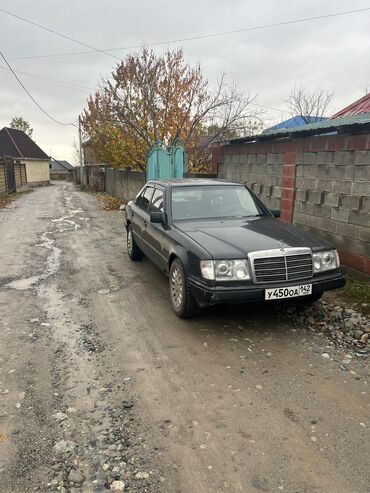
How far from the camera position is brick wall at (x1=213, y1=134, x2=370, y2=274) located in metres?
5.39

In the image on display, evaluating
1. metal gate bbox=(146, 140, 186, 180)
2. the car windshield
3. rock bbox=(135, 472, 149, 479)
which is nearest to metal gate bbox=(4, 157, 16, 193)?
metal gate bbox=(146, 140, 186, 180)

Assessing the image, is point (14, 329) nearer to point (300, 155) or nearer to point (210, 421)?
point (210, 421)

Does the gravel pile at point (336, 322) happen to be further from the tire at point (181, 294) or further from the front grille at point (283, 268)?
the tire at point (181, 294)

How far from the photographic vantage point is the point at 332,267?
425 centimetres

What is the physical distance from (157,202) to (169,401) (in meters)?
3.35

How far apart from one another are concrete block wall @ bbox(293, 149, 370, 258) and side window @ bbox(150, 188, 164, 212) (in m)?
2.57

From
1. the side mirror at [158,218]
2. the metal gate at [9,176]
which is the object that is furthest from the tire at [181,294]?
the metal gate at [9,176]

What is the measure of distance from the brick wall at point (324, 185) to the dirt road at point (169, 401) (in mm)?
2015

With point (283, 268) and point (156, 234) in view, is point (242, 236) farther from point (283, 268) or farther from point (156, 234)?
point (156, 234)

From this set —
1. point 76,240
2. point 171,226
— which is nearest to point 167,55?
point 76,240

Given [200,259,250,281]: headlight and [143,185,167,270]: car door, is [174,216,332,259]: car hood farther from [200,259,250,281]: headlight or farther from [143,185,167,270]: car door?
[143,185,167,270]: car door

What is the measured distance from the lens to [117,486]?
7.03 ft

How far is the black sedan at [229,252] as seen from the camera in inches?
151

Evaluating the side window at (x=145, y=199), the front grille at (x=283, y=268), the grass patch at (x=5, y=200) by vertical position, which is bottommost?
the grass patch at (x=5, y=200)
